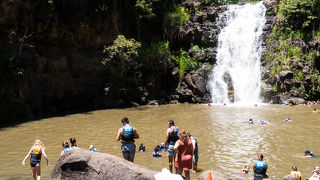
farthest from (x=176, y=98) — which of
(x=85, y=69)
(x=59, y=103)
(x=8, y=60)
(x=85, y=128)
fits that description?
(x=8, y=60)

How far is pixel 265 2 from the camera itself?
34.1 meters

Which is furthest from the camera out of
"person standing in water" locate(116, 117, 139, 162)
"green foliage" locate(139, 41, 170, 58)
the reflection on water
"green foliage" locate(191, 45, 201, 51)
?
"green foliage" locate(191, 45, 201, 51)

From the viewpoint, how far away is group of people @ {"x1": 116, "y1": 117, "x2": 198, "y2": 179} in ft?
24.6

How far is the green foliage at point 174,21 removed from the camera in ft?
110

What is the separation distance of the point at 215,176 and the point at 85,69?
23.6 meters

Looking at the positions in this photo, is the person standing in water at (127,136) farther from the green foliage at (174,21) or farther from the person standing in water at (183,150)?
the green foliage at (174,21)

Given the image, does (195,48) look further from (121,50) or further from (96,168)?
(96,168)

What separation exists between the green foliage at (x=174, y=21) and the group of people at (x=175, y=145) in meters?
25.2

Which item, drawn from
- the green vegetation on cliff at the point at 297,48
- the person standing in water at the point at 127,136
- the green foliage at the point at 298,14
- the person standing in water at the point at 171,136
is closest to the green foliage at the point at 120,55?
the green vegetation on cliff at the point at 297,48

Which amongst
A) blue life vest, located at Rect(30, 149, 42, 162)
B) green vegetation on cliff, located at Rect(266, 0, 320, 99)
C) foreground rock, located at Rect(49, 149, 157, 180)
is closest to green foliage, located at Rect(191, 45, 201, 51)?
green vegetation on cliff, located at Rect(266, 0, 320, 99)

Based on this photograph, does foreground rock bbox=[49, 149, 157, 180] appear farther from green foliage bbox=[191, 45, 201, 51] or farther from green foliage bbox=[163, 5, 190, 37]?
green foliage bbox=[191, 45, 201, 51]

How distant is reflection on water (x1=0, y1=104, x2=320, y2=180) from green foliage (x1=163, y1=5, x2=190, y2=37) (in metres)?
10.7

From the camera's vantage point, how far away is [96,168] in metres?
6.76

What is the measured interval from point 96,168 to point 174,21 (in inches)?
1123
